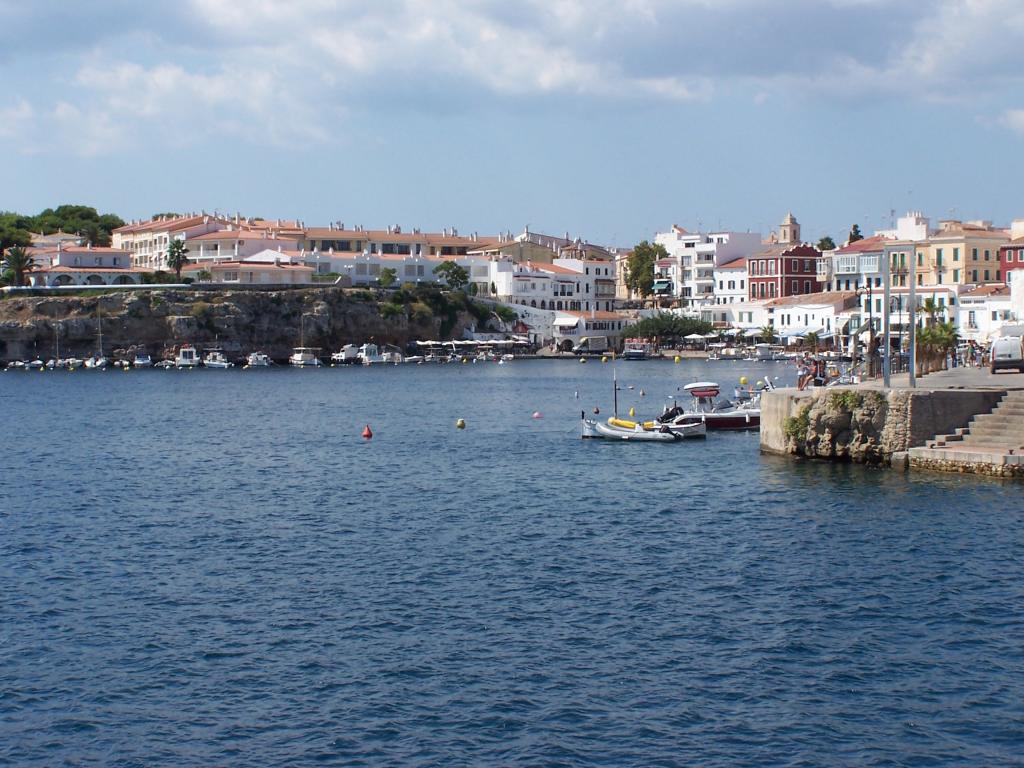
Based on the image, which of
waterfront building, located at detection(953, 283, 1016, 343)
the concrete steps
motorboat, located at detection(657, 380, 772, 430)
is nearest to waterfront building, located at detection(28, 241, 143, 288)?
waterfront building, located at detection(953, 283, 1016, 343)

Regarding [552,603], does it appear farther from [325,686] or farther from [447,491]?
[447,491]

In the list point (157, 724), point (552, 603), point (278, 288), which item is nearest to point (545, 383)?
point (278, 288)

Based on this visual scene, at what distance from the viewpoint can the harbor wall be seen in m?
41.0

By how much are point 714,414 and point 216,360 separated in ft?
263

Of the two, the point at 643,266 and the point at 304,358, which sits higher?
the point at 643,266

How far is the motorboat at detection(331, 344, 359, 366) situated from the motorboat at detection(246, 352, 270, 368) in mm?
7422

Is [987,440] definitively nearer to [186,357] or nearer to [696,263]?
[186,357]

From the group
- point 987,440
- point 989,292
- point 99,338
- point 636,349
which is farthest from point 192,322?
point 987,440

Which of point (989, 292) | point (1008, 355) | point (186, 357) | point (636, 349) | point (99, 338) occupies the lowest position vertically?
point (1008, 355)

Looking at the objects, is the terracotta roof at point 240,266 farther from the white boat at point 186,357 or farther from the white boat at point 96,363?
the white boat at point 96,363

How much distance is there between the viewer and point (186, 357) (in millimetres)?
129125

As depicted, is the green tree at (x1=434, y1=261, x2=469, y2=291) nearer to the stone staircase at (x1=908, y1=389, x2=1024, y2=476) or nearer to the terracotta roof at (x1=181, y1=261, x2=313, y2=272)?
the terracotta roof at (x1=181, y1=261, x2=313, y2=272)

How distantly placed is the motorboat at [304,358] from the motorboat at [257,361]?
2752mm

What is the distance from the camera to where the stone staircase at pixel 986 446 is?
38.2 m
